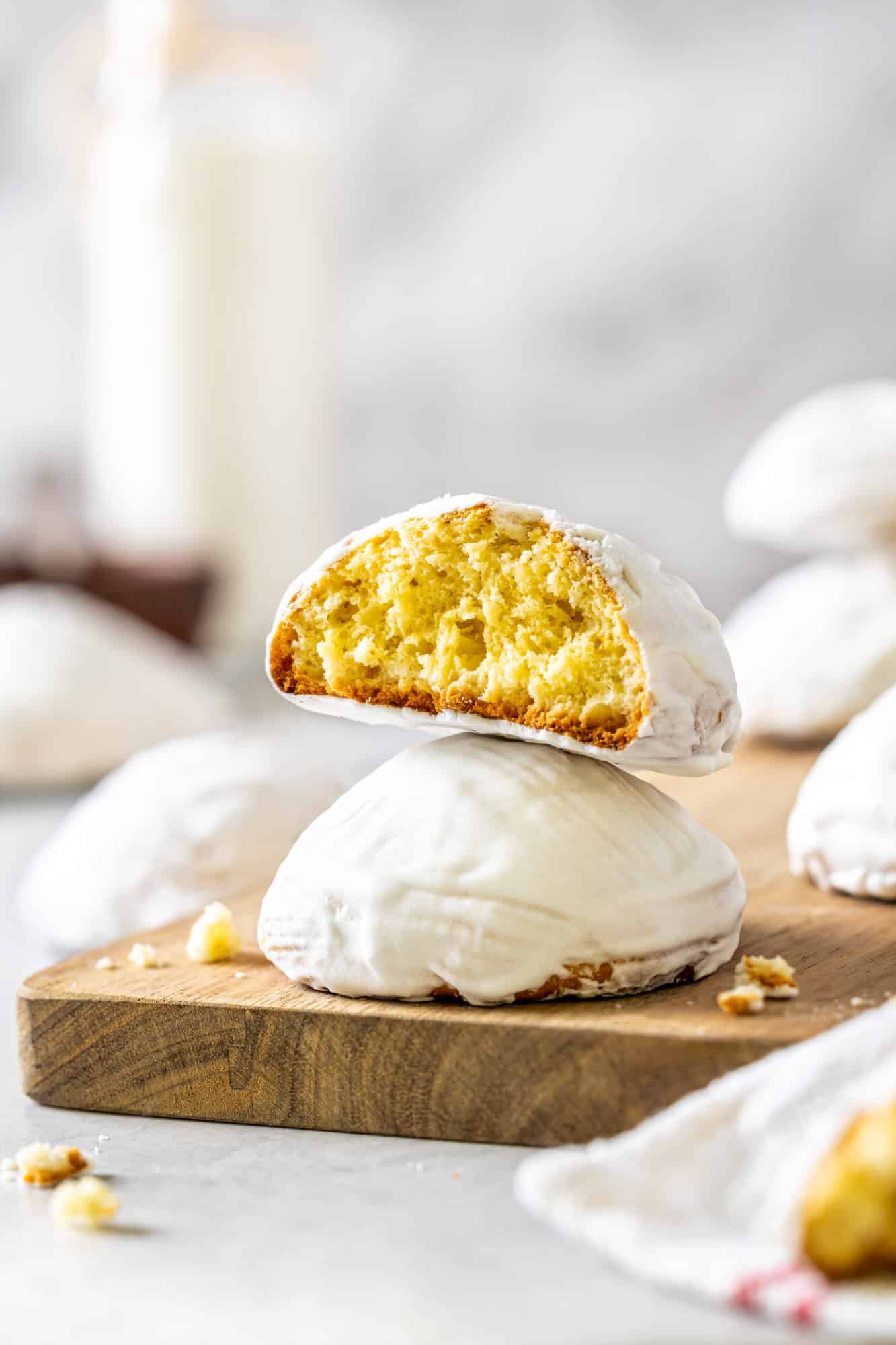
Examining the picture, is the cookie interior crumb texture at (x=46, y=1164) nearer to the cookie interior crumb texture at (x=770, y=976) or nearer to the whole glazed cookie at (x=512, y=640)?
the whole glazed cookie at (x=512, y=640)

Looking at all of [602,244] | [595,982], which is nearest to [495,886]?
[595,982]

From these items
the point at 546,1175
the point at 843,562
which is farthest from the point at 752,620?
the point at 546,1175

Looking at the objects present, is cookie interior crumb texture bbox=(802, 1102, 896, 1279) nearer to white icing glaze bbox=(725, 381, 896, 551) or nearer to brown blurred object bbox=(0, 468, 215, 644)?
white icing glaze bbox=(725, 381, 896, 551)

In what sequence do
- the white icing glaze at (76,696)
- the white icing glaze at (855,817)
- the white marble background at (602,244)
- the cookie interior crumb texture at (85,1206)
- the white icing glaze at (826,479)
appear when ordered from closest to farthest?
1. the cookie interior crumb texture at (85,1206)
2. the white icing glaze at (855,817)
3. the white icing glaze at (826,479)
4. the white icing glaze at (76,696)
5. the white marble background at (602,244)

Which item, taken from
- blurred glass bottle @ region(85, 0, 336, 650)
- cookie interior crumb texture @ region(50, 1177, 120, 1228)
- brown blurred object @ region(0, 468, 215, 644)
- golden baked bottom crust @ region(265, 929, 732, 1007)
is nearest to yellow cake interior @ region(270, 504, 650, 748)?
golden baked bottom crust @ region(265, 929, 732, 1007)

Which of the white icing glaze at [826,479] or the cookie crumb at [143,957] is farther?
the white icing glaze at [826,479]

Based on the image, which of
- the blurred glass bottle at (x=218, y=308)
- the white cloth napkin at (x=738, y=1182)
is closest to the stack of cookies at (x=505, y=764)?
the white cloth napkin at (x=738, y=1182)
